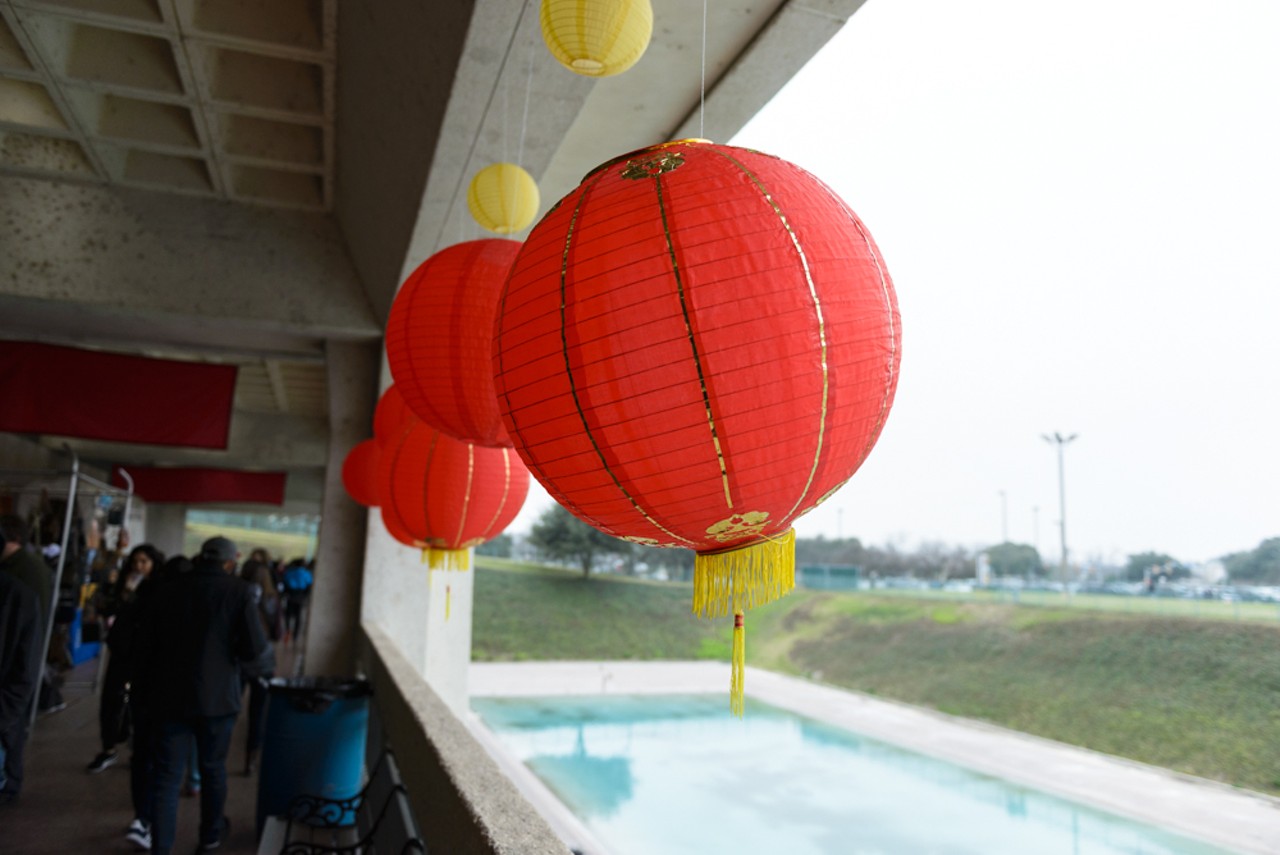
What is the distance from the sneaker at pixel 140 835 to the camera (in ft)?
10.1

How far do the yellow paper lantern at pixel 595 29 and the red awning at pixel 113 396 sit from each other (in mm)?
Result: 5826

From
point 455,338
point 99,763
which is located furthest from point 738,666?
point 99,763

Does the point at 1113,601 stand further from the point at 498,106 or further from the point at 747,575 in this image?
the point at 747,575

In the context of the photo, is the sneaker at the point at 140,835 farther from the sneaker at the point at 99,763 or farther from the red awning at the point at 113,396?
the red awning at the point at 113,396

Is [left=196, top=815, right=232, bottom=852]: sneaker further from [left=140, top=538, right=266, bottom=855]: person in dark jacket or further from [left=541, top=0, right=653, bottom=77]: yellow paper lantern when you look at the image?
[left=541, top=0, right=653, bottom=77]: yellow paper lantern

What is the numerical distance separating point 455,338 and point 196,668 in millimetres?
1857

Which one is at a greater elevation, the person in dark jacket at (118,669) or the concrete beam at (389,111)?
the concrete beam at (389,111)

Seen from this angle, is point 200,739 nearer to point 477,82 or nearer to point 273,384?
point 477,82

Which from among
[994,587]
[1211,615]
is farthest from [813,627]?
[1211,615]

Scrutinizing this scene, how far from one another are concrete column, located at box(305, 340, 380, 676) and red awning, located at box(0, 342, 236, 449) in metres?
1.29

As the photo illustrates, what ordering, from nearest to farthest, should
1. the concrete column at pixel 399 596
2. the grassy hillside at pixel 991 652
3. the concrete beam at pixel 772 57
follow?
the concrete beam at pixel 772 57 → the concrete column at pixel 399 596 → the grassy hillside at pixel 991 652

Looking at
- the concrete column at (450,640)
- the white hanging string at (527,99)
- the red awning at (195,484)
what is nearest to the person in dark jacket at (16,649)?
the white hanging string at (527,99)

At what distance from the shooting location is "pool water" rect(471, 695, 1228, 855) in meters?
11.3

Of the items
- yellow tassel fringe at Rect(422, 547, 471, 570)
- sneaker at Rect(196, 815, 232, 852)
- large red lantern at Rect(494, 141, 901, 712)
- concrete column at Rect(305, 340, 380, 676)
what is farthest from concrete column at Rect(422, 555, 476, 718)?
large red lantern at Rect(494, 141, 901, 712)
